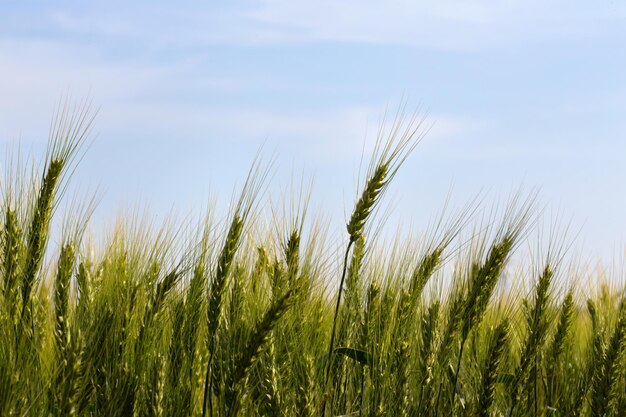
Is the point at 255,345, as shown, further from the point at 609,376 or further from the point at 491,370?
the point at 609,376

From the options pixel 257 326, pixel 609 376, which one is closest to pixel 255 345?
pixel 257 326

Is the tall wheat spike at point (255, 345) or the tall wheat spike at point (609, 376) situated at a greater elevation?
the tall wheat spike at point (609, 376)

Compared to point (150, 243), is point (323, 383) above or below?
below

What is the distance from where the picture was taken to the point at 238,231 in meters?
3.18

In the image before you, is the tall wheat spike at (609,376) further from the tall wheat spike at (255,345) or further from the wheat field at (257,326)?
the tall wheat spike at (255,345)

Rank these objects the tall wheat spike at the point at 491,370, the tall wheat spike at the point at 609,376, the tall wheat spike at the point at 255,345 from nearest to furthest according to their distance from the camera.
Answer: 1. the tall wheat spike at the point at 255,345
2. the tall wheat spike at the point at 491,370
3. the tall wheat spike at the point at 609,376

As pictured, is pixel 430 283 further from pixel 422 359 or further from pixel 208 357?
pixel 208 357

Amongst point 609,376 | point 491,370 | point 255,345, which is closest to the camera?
point 255,345

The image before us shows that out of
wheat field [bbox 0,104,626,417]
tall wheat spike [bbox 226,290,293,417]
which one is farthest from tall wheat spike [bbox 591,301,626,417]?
tall wheat spike [bbox 226,290,293,417]

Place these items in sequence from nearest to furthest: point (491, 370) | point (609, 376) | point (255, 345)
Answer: point (255, 345), point (491, 370), point (609, 376)

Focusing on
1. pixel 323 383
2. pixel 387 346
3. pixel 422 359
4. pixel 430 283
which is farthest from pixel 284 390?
pixel 430 283

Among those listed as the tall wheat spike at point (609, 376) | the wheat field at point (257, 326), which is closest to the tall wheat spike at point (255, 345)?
the wheat field at point (257, 326)

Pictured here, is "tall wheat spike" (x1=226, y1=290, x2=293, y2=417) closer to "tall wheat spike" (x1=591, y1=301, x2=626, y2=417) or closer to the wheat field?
the wheat field

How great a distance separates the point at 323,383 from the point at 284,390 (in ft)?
0.92
